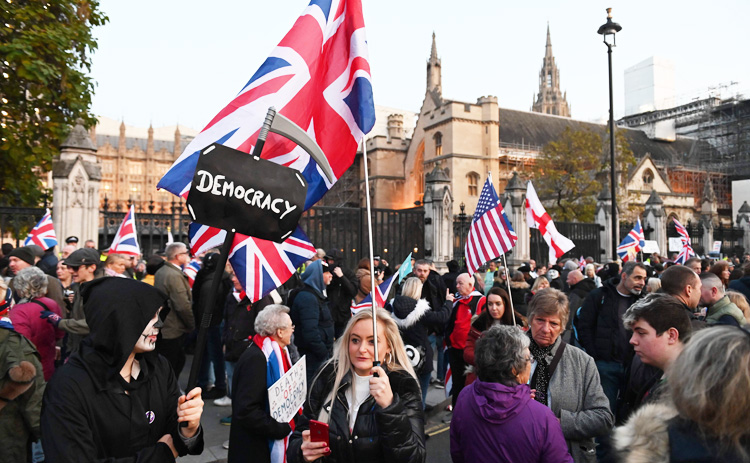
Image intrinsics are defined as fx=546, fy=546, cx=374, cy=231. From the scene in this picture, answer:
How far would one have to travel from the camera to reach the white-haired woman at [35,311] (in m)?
4.65

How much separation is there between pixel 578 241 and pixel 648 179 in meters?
31.6

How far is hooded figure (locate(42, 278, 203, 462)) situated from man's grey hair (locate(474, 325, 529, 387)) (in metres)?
1.50

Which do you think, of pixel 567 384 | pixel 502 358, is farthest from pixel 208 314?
pixel 567 384

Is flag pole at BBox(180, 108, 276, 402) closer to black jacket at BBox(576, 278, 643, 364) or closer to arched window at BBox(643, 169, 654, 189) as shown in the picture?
black jacket at BBox(576, 278, 643, 364)

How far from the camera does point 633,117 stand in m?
67.3

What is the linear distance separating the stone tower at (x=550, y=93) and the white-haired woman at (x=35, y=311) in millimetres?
85147

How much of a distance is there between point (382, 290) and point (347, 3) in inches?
177

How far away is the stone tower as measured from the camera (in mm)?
83125

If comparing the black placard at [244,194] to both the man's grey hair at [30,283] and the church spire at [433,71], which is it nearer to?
the man's grey hair at [30,283]

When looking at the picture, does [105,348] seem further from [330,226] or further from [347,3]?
[330,226]

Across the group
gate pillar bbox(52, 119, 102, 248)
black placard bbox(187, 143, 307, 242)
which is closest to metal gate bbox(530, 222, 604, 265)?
gate pillar bbox(52, 119, 102, 248)

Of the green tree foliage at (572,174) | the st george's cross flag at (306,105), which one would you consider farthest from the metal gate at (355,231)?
the green tree foliage at (572,174)

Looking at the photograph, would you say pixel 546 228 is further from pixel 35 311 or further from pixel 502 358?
pixel 35 311

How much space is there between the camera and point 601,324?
5.40 meters
